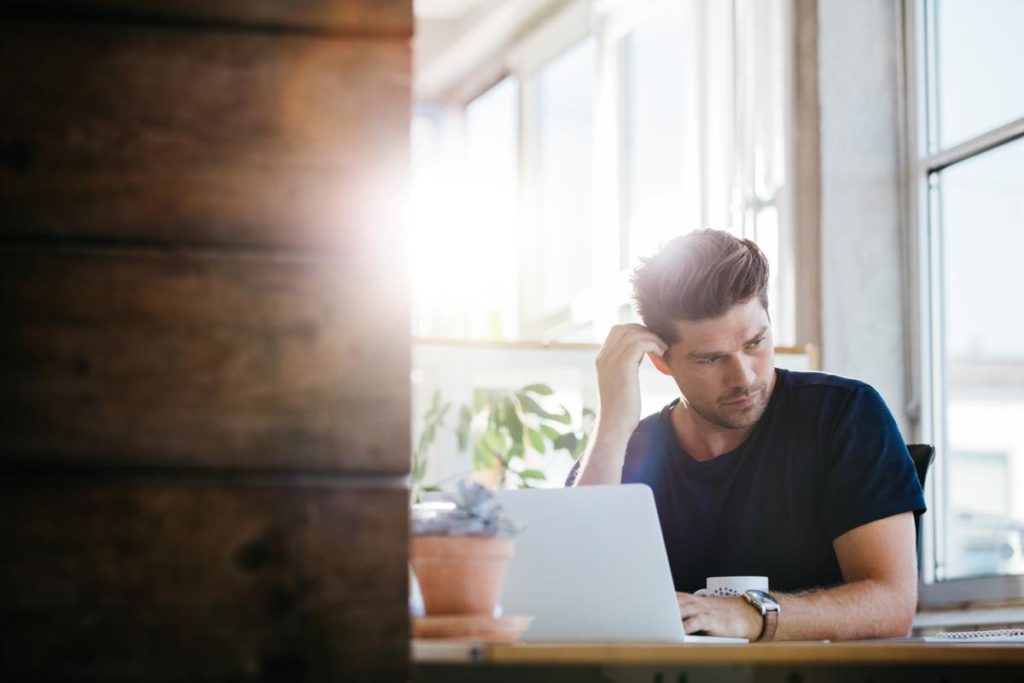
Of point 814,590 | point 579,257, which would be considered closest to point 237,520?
point 814,590

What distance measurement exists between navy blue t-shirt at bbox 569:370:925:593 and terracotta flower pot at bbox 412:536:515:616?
1.05 metres

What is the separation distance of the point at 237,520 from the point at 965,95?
Result: 3.29 metres

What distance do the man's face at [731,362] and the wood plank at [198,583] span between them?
1.58 metres

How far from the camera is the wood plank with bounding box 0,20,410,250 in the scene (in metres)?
1.17

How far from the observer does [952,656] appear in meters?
1.42

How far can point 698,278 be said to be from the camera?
2.68 m

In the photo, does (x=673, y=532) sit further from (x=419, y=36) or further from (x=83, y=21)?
(x=419, y=36)

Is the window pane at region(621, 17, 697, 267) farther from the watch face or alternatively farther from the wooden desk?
the wooden desk

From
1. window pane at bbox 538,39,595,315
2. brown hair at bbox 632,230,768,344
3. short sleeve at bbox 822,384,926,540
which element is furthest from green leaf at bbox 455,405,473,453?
window pane at bbox 538,39,595,315

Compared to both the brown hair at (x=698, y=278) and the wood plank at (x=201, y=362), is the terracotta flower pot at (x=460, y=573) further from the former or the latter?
the brown hair at (x=698, y=278)

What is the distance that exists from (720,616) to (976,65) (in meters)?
2.40

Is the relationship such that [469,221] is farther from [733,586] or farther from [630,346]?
[733,586]

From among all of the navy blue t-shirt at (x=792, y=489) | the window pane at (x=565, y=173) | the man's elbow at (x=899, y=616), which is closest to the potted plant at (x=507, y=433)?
the navy blue t-shirt at (x=792, y=489)

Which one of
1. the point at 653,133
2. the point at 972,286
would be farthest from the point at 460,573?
the point at 653,133
